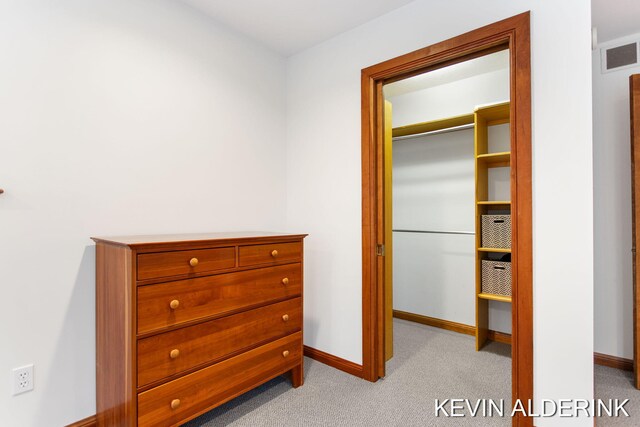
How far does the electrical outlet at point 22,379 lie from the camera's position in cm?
149

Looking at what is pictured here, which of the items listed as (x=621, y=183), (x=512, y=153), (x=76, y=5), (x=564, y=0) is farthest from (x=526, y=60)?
(x=76, y=5)

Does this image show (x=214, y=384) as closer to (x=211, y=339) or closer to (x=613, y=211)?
(x=211, y=339)

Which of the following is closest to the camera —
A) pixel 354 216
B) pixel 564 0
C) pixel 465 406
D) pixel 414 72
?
pixel 564 0

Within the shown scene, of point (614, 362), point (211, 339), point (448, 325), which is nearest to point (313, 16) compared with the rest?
point (211, 339)

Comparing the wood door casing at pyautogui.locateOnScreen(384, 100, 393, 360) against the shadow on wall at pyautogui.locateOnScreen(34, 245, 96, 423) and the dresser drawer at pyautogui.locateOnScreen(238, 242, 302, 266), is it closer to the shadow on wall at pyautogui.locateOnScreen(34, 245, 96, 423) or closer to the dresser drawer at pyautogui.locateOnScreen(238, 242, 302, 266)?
the dresser drawer at pyautogui.locateOnScreen(238, 242, 302, 266)

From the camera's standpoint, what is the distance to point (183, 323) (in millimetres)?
1562

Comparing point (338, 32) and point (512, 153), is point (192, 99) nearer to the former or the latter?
point (338, 32)

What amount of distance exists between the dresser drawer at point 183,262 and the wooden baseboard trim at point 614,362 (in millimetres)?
2859

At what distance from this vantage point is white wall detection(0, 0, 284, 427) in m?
1.50

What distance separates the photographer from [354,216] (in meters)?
2.39

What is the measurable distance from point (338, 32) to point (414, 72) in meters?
0.71

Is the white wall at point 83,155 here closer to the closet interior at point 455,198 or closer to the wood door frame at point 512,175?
the wood door frame at point 512,175

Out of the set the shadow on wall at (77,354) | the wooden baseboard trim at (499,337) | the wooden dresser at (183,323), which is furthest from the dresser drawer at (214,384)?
the wooden baseboard trim at (499,337)

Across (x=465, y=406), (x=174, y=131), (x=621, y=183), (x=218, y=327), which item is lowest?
(x=465, y=406)
